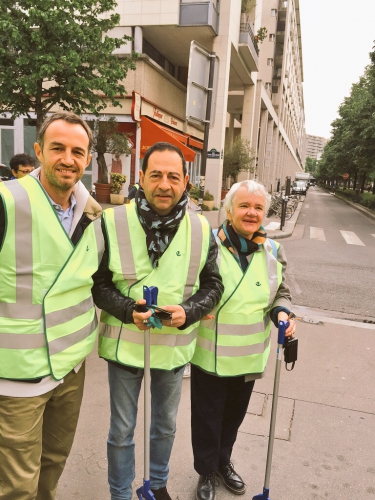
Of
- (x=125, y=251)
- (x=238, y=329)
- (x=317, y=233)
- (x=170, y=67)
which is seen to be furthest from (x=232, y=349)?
(x=170, y=67)

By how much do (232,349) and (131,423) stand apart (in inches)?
26.2

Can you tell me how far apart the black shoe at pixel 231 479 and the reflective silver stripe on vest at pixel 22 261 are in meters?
1.68

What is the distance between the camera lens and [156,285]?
6.39 ft

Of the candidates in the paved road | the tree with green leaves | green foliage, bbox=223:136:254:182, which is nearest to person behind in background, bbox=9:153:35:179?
the paved road

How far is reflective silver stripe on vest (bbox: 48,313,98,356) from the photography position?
1742mm

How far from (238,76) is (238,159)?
18.4ft

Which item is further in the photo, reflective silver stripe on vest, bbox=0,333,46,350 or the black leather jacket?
the black leather jacket

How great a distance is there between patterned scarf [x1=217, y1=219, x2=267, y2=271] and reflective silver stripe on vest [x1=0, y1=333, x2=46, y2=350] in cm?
111

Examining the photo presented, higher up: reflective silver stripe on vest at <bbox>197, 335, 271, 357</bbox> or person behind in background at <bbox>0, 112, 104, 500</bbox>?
person behind in background at <bbox>0, 112, 104, 500</bbox>

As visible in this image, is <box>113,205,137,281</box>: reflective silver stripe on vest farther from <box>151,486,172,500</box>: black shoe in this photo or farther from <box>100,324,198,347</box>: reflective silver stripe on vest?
Answer: <box>151,486,172,500</box>: black shoe

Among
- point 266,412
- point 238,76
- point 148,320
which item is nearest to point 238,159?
point 238,76

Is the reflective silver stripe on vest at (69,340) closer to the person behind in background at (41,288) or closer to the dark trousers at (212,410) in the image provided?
the person behind in background at (41,288)

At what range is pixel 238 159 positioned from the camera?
2112cm

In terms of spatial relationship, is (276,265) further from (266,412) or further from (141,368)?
(266,412)
